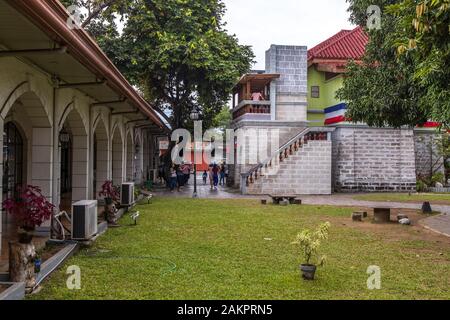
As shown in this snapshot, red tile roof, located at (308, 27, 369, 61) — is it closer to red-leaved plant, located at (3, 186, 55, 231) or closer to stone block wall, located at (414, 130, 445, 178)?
stone block wall, located at (414, 130, 445, 178)


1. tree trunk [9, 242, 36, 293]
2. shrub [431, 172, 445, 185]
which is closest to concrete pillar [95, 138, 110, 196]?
tree trunk [9, 242, 36, 293]

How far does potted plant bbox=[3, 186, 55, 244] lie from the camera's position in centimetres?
559

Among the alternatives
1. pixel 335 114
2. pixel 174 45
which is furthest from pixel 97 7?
pixel 335 114

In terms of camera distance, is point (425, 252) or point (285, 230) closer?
point (425, 252)

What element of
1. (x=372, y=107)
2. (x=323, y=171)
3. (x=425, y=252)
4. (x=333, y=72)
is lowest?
(x=425, y=252)

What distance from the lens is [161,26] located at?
2284cm

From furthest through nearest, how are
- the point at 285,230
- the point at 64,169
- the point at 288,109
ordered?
the point at 288,109
the point at 64,169
the point at 285,230

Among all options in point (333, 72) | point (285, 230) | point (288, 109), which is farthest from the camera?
point (333, 72)

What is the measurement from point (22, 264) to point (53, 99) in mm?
4659

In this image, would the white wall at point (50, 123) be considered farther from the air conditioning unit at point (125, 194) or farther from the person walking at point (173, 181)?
the person walking at point (173, 181)

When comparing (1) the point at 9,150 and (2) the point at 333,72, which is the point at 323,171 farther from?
(1) the point at 9,150

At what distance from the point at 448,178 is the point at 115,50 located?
61.9 ft

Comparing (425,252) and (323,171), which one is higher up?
(323,171)
